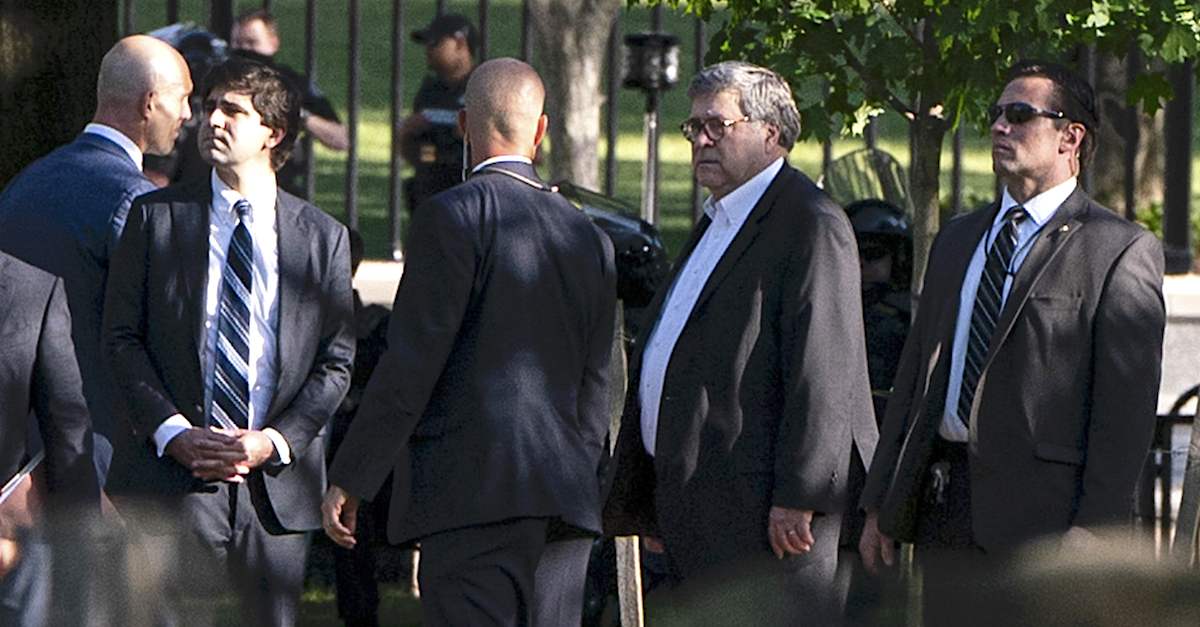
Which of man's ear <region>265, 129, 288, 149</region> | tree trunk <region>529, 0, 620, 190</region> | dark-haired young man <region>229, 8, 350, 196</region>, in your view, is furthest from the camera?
tree trunk <region>529, 0, 620, 190</region>

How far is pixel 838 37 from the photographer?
675cm

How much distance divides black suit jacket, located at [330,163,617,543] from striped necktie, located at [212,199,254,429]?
0.51m

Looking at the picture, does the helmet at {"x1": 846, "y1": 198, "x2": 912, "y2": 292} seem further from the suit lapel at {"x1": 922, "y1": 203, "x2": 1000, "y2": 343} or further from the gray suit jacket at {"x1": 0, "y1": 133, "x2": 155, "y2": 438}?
the gray suit jacket at {"x1": 0, "y1": 133, "x2": 155, "y2": 438}

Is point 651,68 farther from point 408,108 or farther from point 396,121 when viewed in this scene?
point 408,108

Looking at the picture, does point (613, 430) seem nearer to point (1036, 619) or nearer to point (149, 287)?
point (149, 287)

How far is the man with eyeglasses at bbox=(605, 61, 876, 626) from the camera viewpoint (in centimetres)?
497

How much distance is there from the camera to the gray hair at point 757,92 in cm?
520

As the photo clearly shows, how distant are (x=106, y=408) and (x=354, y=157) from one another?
554 centimetres

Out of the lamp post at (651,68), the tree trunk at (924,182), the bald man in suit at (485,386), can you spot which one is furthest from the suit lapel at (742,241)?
the lamp post at (651,68)

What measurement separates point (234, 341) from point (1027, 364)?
2.00 meters

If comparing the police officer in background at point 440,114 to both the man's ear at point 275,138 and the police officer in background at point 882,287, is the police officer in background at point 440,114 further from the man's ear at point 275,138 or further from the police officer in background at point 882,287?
the man's ear at point 275,138

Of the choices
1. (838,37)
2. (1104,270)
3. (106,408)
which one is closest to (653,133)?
(838,37)

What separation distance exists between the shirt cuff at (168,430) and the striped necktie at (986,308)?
1.94 meters

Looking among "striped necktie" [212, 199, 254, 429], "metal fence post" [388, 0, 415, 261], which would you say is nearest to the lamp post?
"metal fence post" [388, 0, 415, 261]
